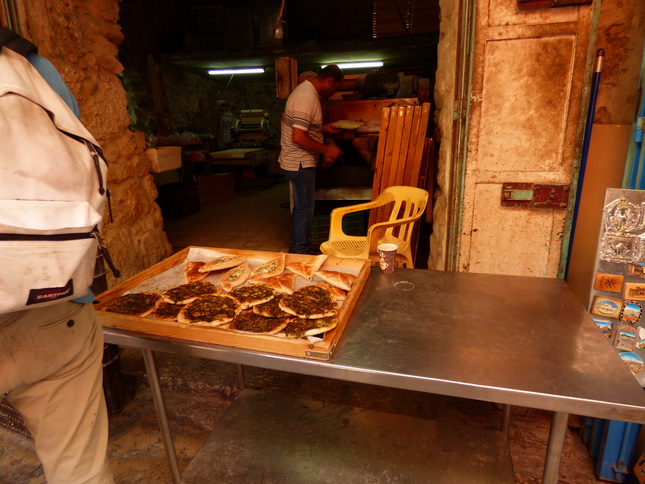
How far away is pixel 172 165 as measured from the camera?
4555 mm

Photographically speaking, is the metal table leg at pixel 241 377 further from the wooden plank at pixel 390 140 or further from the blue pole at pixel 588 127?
the wooden plank at pixel 390 140

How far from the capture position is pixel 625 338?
2.06 meters

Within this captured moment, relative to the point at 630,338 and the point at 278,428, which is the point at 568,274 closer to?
the point at 630,338

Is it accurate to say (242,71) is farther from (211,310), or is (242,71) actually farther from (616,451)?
(616,451)

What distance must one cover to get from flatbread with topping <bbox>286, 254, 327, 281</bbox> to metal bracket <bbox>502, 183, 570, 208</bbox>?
1.57 metres

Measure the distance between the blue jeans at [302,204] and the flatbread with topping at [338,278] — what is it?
260 centimetres

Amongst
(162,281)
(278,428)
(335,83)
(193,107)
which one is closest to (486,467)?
(278,428)

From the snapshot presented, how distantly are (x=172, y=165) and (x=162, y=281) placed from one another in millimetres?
2696

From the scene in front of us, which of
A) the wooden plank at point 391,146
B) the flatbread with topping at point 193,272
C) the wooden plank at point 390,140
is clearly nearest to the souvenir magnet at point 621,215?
the flatbread with topping at point 193,272

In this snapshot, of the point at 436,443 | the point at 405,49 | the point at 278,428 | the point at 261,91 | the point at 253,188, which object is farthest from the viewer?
the point at 261,91

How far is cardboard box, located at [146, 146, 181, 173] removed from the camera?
4.30 meters

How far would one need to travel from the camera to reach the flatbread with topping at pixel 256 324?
1.63m

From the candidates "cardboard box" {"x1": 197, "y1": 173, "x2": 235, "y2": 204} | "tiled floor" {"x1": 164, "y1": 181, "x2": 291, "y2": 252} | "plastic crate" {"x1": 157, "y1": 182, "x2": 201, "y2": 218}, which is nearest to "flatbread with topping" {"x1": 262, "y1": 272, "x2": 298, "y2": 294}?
"tiled floor" {"x1": 164, "y1": 181, "x2": 291, "y2": 252}

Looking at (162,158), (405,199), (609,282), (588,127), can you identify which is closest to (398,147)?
(405,199)
